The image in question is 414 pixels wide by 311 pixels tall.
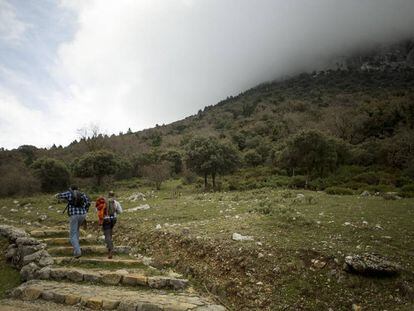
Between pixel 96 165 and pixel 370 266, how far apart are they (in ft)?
139

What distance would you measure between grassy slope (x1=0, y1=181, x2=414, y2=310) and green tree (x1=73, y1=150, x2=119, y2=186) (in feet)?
104

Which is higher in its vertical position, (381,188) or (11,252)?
(11,252)

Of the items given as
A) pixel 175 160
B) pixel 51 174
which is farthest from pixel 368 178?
pixel 51 174

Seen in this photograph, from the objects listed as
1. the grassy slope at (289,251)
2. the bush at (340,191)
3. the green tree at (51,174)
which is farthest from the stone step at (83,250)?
the green tree at (51,174)

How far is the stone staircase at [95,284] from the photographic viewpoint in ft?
27.8

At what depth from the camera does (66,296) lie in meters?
8.87

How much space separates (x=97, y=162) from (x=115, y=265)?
37216 mm

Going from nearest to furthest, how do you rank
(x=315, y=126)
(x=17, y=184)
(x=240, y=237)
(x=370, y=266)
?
1. (x=370, y=266)
2. (x=240, y=237)
3. (x=17, y=184)
4. (x=315, y=126)

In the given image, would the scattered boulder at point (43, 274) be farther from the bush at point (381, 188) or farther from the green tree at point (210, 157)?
the green tree at point (210, 157)

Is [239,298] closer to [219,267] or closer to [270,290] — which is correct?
[270,290]

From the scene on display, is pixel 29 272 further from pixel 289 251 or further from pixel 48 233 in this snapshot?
pixel 289 251

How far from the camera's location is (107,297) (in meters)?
8.80

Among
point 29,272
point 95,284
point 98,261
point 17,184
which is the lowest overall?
point 95,284

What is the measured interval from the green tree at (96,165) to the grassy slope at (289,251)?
104ft
